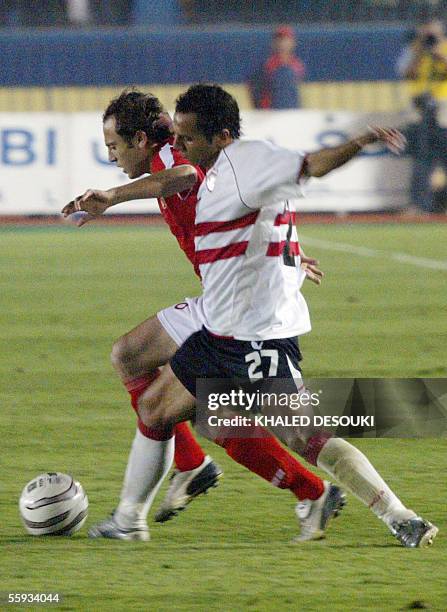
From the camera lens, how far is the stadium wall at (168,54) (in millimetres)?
22828

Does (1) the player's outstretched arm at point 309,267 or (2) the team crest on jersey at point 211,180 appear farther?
(1) the player's outstretched arm at point 309,267

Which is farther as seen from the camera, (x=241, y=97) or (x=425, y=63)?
(x=241, y=97)

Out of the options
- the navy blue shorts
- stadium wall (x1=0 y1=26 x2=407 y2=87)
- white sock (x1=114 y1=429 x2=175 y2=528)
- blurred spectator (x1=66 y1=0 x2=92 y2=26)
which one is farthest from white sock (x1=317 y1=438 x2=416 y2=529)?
blurred spectator (x1=66 y1=0 x2=92 y2=26)

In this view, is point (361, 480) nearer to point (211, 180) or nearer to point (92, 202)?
point (211, 180)

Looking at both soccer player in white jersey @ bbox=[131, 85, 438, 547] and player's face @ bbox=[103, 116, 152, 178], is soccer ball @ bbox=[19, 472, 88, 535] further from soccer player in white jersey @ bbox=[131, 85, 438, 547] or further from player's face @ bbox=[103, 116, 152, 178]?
player's face @ bbox=[103, 116, 152, 178]

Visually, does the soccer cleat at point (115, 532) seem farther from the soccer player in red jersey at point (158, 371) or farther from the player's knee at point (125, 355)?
the player's knee at point (125, 355)

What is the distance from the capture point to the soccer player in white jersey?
493 cm

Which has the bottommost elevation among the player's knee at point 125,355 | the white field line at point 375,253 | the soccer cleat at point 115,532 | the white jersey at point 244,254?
the white field line at point 375,253

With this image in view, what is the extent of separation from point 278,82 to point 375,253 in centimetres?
543

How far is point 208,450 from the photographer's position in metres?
6.70

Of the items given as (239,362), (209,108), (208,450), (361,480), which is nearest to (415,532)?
(361,480)

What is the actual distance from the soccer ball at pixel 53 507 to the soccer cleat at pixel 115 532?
81 millimetres

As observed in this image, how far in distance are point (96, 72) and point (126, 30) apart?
0.79 meters

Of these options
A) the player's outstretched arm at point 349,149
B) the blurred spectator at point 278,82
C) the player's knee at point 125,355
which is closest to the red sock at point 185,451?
the player's knee at point 125,355
